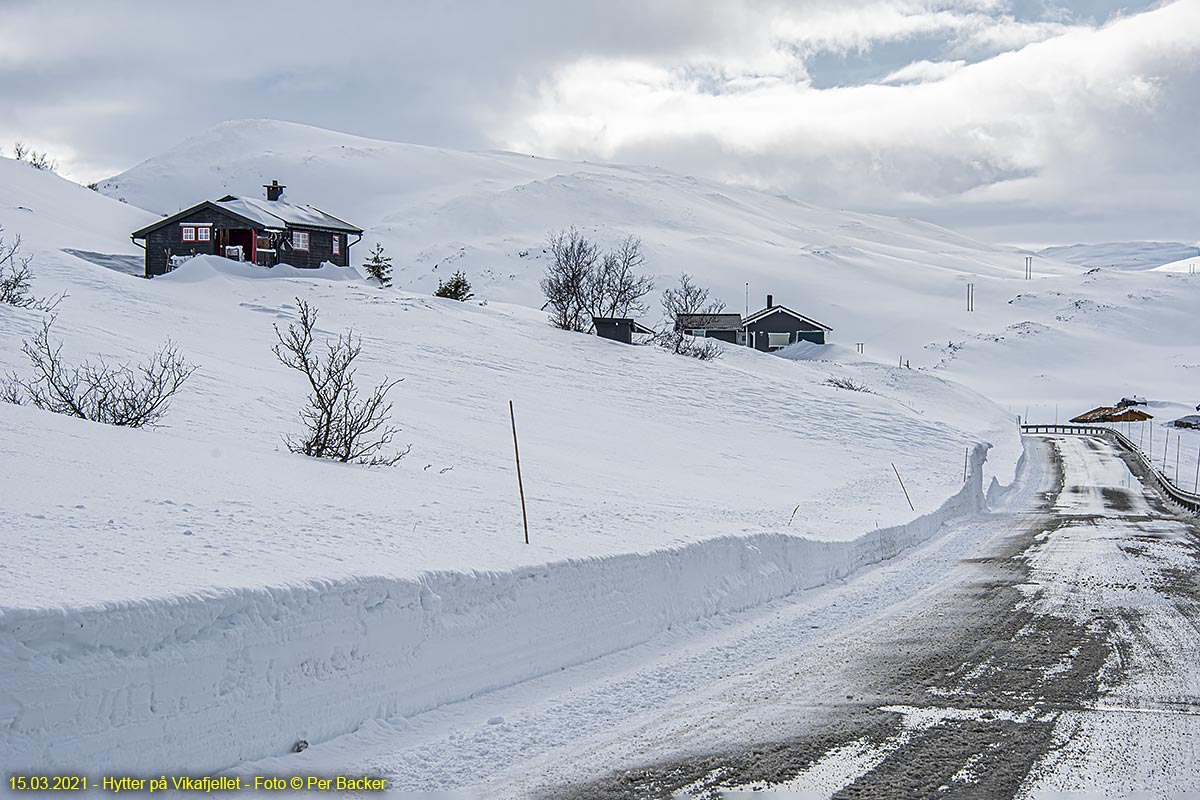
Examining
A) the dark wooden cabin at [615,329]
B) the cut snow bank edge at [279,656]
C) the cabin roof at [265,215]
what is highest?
the cabin roof at [265,215]

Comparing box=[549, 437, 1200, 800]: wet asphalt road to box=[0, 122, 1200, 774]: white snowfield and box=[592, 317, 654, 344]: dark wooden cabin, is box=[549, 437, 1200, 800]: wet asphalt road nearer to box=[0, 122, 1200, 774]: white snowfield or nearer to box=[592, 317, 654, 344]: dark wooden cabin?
box=[0, 122, 1200, 774]: white snowfield

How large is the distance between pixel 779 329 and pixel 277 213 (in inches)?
1801

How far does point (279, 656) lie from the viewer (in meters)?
6.66

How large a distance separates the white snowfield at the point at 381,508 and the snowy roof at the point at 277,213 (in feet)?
13.1

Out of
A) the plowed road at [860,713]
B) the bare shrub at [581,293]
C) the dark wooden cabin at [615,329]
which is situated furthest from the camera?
the bare shrub at [581,293]

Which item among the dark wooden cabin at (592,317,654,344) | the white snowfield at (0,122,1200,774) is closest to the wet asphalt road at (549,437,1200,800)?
the white snowfield at (0,122,1200,774)

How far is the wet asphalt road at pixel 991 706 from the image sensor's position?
6168 millimetres

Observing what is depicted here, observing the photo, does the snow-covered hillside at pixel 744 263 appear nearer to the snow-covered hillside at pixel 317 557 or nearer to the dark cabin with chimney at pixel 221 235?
the dark cabin with chimney at pixel 221 235

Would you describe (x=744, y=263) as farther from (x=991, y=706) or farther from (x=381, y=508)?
(x=991, y=706)

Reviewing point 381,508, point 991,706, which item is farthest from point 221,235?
point 991,706

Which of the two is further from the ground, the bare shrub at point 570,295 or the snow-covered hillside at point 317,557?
the bare shrub at point 570,295

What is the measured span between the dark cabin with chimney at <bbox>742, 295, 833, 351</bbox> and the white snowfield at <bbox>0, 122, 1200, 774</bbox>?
65.2ft

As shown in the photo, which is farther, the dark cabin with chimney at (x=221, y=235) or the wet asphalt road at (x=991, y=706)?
the dark cabin with chimney at (x=221, y=235)

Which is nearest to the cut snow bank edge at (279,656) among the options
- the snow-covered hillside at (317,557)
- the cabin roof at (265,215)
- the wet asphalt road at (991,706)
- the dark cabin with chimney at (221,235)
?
the snow-covered hillside at (317,557)
